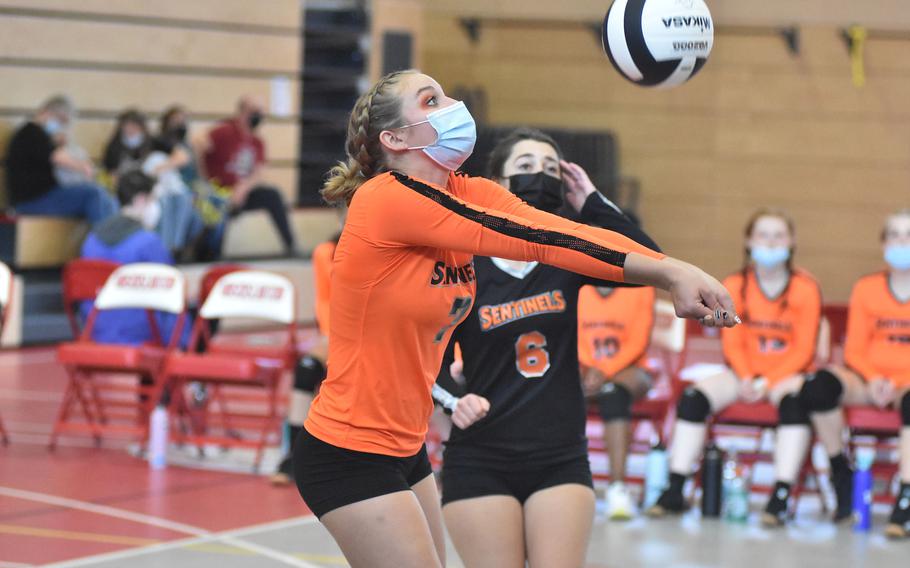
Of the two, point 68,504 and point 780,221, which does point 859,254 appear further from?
point 68,504

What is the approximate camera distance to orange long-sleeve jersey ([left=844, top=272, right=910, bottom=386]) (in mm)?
6930

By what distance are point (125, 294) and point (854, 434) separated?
4.07 m

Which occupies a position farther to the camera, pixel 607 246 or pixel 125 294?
pixel 125 294

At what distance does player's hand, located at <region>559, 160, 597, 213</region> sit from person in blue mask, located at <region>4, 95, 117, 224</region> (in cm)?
819

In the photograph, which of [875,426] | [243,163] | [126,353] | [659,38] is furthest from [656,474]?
[243,163]

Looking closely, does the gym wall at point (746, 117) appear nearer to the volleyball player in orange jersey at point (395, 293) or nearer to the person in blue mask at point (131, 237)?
the person in blue mask at point (131, 237)

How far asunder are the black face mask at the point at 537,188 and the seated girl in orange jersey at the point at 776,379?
2981mm

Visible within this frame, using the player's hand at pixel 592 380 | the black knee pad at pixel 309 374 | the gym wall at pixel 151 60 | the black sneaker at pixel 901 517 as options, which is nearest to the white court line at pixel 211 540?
the black knee pad at pixel 309 374

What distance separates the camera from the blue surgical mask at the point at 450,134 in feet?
10.4

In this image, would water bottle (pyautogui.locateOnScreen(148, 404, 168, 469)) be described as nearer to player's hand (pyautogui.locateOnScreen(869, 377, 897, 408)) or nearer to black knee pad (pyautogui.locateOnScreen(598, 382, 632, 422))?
black knee pad (pyautogui.locateOnScreen(598, 382, 632, 422))

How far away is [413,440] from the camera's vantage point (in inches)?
126

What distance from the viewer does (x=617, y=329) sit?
23.6 feet

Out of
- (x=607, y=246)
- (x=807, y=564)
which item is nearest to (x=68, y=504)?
(x=807, y=564)

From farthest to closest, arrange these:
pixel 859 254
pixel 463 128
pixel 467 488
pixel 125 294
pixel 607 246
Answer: pixel 859 254, pixel 125 294, pixel 467 488, pixel 463 128, pixel 607 246
